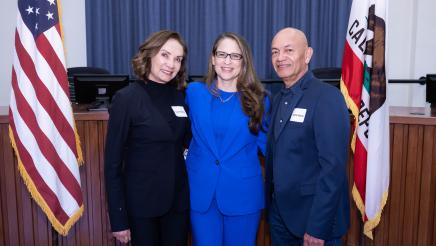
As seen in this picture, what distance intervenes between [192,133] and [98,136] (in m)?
0.84

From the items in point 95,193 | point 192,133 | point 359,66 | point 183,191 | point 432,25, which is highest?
point 432,25

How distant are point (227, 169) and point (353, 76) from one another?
1068mm

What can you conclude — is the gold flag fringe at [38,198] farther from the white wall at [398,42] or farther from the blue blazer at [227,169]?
the white wall at [398,42]

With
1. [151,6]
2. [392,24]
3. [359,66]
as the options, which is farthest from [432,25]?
[151,6]

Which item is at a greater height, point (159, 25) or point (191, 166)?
point (159, 25)

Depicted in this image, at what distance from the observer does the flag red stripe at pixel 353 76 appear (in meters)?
2.29

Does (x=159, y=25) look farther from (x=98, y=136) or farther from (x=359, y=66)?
(x=359, y=66)

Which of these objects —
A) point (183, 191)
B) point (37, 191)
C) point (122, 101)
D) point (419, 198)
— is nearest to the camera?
point (122, 101)

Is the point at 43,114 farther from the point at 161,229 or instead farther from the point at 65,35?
the point at 65,35

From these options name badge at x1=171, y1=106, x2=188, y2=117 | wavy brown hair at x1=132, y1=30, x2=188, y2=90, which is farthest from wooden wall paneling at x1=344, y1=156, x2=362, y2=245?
wavy brown hair at x1=132, y1=30, x2=188, y2=90

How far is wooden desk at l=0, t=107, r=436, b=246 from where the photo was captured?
2.32 m

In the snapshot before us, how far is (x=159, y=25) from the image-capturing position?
5.09m

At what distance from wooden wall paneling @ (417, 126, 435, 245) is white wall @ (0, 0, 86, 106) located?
14.9 ft

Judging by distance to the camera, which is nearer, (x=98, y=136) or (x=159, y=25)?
(x=98, y=136)
